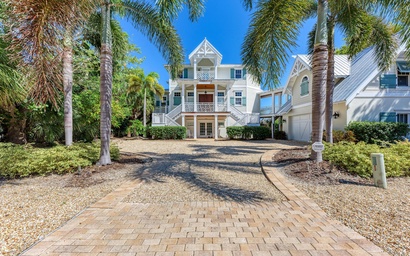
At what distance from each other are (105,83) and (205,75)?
17.2m

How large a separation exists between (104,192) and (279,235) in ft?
12.6

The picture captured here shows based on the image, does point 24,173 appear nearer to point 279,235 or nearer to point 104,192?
point 104,192

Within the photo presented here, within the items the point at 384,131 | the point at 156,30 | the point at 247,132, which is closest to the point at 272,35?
the point at 156,30

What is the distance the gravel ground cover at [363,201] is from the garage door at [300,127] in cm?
1089

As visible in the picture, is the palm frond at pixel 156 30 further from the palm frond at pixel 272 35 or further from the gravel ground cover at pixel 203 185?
the gravel ground cover at pixel 203 185

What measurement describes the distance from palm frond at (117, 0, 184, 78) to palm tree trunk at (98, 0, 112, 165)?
4.17 ft

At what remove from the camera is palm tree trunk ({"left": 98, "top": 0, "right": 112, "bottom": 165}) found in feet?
21.8

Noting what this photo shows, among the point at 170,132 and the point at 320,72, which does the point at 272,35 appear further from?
the point at 170,132

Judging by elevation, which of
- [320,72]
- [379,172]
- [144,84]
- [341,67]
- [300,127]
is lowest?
[379,172]

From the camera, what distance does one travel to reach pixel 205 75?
22859mm

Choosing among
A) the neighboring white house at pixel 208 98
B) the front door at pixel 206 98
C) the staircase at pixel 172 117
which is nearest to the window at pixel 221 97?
the neighboring white house at pixel 208 98

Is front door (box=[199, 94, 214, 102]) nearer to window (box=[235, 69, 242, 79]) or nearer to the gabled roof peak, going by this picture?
window (box=[235, 69, 242, 79])

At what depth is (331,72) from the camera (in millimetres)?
9023

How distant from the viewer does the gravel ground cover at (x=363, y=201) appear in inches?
110
